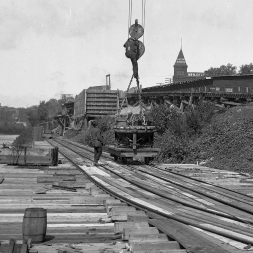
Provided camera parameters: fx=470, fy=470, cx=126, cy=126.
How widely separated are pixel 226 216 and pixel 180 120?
16.4 meters

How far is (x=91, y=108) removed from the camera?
41250mm

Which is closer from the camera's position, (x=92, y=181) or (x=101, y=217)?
(x=101, y=217)

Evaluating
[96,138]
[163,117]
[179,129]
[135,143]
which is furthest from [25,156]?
[163,117]

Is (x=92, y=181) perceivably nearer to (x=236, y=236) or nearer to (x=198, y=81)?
(x=236, y=236)

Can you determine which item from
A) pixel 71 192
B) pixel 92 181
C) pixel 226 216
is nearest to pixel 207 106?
pixel 92 181

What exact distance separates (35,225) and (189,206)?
373 cm

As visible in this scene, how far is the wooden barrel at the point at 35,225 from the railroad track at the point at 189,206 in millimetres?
1574

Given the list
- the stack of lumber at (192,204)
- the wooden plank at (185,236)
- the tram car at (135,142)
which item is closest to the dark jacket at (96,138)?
the tram car at (135,142)

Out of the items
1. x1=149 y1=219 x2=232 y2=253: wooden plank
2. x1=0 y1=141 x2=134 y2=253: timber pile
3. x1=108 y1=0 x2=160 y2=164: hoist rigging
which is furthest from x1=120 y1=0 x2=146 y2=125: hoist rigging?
x1=149 y1=219 x2=232 y2=253: wooden plank

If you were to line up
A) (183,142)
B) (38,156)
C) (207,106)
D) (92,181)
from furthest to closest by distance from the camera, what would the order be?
(207,106)
(183,142)
(38,156)
(92,181)

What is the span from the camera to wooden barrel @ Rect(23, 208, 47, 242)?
5914 mm

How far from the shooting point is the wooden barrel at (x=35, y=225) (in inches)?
233

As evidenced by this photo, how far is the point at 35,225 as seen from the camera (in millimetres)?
5941

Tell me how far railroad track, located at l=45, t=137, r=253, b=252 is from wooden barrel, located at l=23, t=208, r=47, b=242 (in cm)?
157
